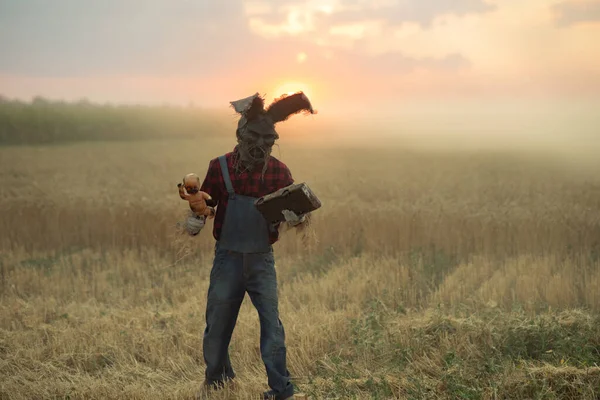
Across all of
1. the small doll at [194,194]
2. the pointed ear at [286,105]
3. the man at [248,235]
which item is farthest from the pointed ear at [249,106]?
the small doll at [194,194]

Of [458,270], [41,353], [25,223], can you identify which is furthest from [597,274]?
[25,223]

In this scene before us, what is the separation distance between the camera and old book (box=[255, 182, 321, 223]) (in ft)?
13.9

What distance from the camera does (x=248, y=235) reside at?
4.44 meters

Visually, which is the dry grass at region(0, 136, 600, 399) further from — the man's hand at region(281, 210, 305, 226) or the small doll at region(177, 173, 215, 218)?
the man's hand at region(281, 210, 305, 226)

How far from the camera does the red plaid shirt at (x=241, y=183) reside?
453 centimetres

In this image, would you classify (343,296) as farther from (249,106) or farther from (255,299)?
(249,106)

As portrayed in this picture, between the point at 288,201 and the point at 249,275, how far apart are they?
59 centimetres

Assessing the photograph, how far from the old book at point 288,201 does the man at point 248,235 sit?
72mm

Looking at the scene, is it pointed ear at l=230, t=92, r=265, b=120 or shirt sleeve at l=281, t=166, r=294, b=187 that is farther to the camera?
shirt sleeve at l=281, t=166, r=294, b=187

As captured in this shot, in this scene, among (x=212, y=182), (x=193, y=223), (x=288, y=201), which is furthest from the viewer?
(x=212, y=182)

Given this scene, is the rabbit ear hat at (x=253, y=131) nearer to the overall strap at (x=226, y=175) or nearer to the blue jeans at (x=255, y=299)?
the overall strap at (x=226, y=175)

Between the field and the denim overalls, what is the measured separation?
1.13ft

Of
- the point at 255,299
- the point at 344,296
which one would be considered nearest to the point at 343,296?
the point at 344,296

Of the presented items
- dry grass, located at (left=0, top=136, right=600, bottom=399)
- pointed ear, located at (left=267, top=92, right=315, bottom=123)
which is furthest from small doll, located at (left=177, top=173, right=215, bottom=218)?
pointed ear, located at (left=267, top=92, right=315, bottom=123)
